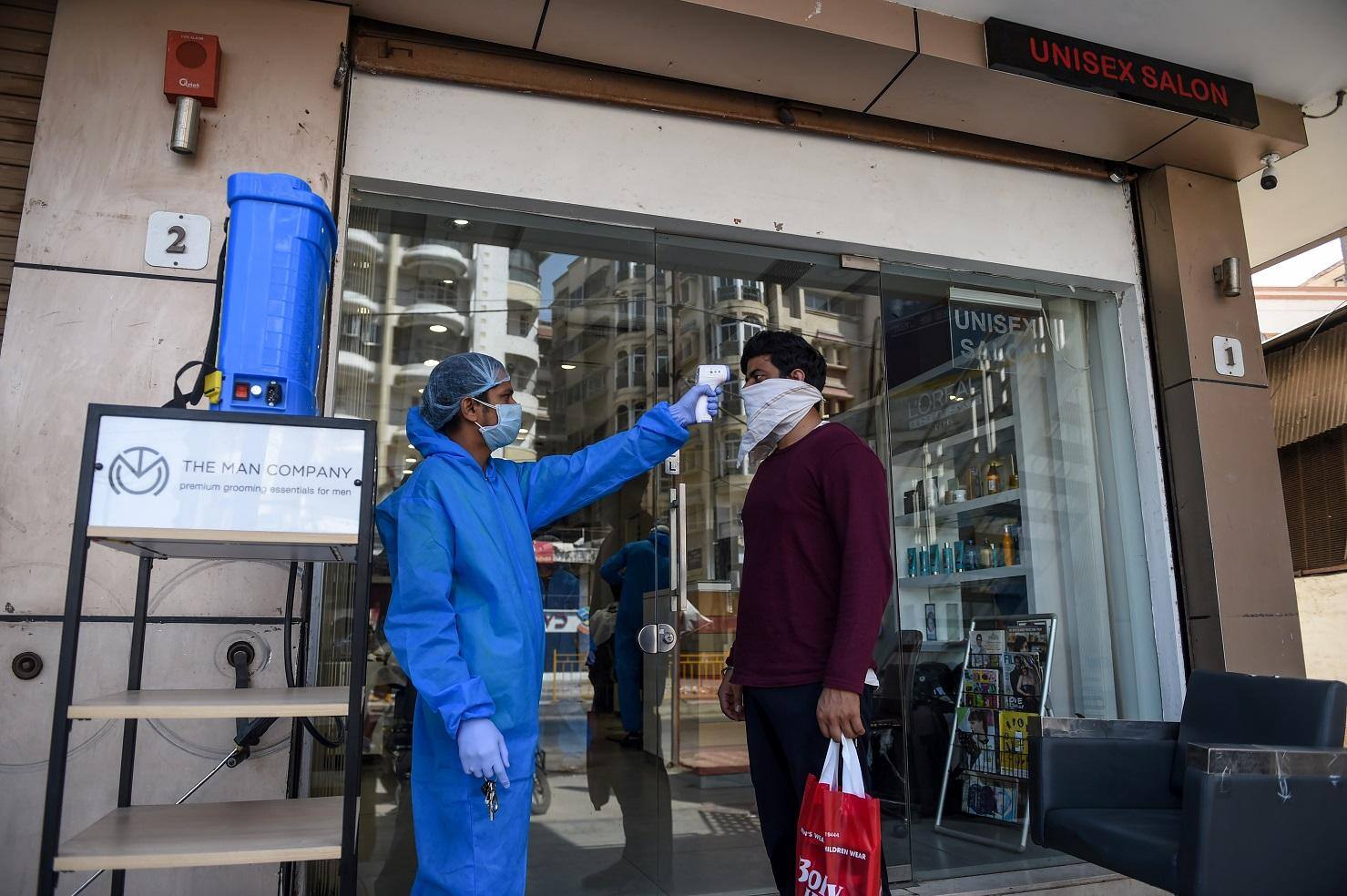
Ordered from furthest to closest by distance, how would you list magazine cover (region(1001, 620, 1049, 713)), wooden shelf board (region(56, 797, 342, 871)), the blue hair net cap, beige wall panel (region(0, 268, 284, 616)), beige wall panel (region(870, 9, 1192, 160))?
magazine cover (region(1001, 620, 1049, 713)) → beige wall panel (region(870, 9, 1192, 160)) → beige wall panel (region(0, 268, 284, 616)) → the blue hair net cap → wooden shelf board (region(56, 797, 342, 871))

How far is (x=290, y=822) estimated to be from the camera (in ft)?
6.03

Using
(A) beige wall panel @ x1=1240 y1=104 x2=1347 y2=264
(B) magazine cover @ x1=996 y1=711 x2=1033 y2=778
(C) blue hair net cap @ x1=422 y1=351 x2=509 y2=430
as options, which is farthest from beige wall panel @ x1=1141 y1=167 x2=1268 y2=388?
(C) blue hair net cap @ x1=422 y1=351 x2=509 y2=430

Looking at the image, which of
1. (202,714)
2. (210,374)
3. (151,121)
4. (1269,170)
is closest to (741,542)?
(210,374)

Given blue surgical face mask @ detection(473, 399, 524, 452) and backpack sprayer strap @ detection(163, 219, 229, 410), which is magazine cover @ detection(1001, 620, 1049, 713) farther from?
backpack sprayer strap @ detection(163, 219, 229, 410)

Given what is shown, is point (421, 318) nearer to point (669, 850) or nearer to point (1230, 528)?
point (669, 850)

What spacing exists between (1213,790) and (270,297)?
231cm

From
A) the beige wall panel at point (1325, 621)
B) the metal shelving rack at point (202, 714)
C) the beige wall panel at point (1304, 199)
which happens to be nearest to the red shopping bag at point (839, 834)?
the metal shelving rack at point (202, 714)

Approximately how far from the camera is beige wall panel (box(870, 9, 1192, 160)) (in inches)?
127

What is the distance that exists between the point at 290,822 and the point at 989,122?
3407 mm

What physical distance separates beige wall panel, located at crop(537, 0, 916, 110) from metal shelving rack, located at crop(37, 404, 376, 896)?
1.87 metres

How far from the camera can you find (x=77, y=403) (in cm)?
250

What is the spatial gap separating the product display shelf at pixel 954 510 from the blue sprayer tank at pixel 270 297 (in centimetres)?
255

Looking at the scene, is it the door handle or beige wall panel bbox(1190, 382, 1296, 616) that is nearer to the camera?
the door handle

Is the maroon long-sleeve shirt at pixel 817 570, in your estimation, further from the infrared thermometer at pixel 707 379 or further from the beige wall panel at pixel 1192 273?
the beige wall panel at pixel 1192 273
